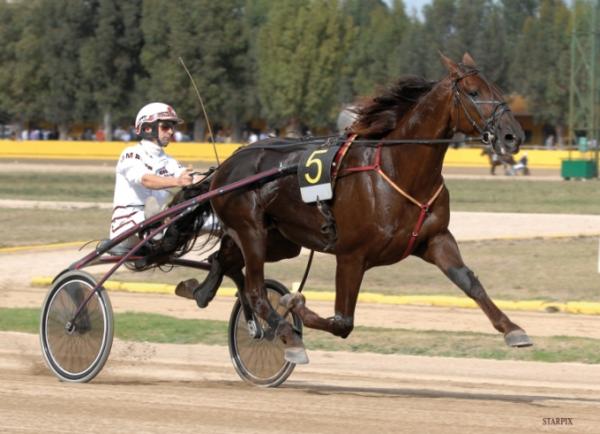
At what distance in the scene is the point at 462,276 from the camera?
7.76 metres

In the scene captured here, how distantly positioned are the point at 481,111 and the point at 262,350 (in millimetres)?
2440

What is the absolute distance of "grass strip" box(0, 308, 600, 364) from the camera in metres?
10.3

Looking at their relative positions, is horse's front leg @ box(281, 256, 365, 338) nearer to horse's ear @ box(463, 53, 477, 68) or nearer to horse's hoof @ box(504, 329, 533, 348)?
horse's hoof @ box(504, 329, 533, 348)

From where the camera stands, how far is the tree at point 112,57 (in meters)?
76.8

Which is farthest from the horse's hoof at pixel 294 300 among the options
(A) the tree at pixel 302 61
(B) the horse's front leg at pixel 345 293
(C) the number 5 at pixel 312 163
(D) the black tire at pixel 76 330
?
(A) the tree at pixel 302 61

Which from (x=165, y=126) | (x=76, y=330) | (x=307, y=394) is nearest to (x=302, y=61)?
(x=165, y=126)

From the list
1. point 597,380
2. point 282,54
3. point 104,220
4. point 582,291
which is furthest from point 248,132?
point 597,380

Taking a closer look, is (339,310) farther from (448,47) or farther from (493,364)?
(448,47)

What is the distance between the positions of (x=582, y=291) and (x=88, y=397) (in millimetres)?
7982

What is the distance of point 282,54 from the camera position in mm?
77375

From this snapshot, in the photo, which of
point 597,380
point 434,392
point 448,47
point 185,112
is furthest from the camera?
point 448,47

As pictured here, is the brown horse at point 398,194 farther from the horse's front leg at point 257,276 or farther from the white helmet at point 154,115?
the white helmet at point 154,115

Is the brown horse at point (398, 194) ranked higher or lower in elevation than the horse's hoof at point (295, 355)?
higher

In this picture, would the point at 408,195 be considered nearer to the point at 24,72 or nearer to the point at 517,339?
the point at 517,339
